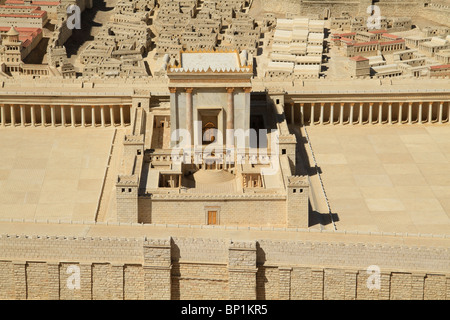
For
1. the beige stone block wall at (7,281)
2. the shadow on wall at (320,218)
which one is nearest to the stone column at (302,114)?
the shadow on wall at (320,218)

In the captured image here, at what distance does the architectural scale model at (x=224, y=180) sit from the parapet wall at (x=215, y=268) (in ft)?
0.35

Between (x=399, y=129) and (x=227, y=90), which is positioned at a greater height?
(x=227, y=90)

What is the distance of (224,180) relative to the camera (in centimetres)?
9838

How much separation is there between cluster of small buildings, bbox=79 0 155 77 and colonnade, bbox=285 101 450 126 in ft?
108

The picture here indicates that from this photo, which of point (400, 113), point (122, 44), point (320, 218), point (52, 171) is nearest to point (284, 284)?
point (320, 218)

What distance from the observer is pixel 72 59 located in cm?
15862

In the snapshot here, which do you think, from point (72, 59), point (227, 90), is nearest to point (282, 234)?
point (227, 90)

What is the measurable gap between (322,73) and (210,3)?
38.1m

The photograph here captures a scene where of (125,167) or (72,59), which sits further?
(72,59)

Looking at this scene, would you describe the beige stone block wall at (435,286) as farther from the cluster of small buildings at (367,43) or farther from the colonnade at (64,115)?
the cluster of small buildings at (367,43)

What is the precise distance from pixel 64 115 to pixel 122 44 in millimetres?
44551

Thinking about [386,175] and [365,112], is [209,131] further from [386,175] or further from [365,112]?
[365,112]

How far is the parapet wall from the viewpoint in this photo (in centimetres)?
7681

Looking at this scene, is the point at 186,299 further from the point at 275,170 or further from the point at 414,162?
the point at 414,162
